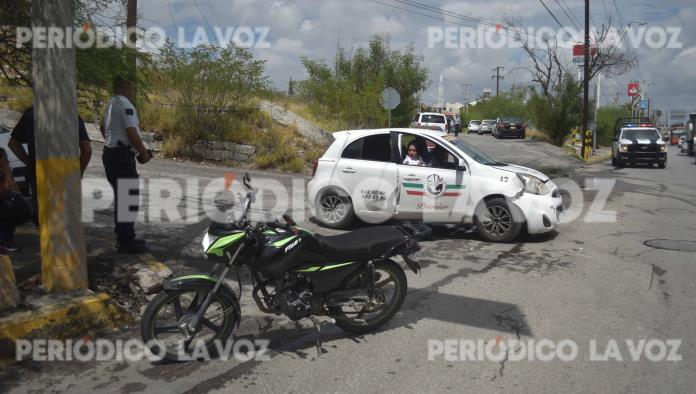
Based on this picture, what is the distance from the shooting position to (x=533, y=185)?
28.1 feet

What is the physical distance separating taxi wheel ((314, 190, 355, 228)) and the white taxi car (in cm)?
2

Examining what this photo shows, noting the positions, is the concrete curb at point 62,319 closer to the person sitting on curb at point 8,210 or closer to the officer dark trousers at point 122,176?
Result: the officer dark trousers at point 122,176

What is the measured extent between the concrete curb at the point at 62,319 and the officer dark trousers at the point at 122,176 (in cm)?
132

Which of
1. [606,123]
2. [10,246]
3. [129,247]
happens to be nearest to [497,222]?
[129,247]

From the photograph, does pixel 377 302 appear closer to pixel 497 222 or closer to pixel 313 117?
pixel 497 222

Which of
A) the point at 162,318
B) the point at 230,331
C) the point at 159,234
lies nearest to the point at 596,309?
the point at 230,331

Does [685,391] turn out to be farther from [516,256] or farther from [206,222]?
[206,222]

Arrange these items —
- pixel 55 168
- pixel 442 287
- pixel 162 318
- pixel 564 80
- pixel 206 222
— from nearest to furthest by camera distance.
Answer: pixel 162 318
pixel 55 168
pixel 442 287
pixel 206 222
pixel 564 80

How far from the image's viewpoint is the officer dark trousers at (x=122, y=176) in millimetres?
6168

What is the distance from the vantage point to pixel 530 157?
27594mm

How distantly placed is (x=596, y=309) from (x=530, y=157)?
23.1 metres

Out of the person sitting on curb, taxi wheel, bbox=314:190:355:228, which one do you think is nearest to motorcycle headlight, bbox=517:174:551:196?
taxi wheel, bbox=314:190:355:228

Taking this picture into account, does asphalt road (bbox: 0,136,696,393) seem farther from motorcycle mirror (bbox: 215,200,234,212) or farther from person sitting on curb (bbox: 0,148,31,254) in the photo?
motorcycle mirror (bbox: 215,200,234,212)

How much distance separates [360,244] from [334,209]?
4.52 metres
